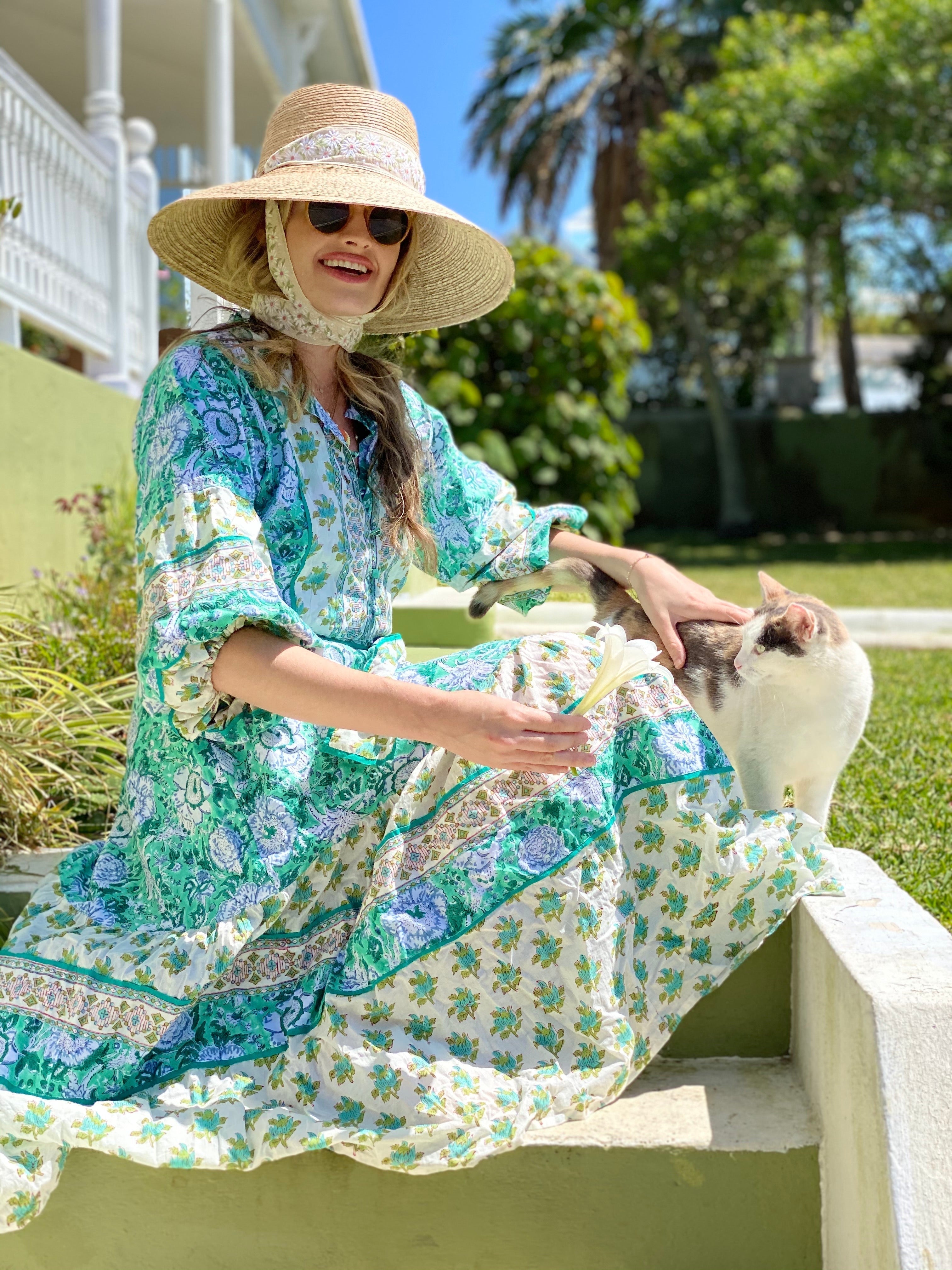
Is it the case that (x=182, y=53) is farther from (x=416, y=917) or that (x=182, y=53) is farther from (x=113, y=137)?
(x=416, y=917)

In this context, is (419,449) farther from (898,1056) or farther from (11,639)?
(11,639)

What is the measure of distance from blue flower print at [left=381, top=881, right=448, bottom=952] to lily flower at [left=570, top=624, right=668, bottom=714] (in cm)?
33

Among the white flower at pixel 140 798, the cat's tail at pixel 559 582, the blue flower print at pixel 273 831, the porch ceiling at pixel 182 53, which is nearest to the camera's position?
the blue flower print at pixel 273 831

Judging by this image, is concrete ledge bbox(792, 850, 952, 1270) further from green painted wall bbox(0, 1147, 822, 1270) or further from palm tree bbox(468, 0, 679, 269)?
palm tree bbox(468, 0, 679, 269)

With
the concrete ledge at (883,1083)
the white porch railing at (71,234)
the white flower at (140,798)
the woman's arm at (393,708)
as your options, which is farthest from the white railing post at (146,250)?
the concrete ledge at (883,1083)

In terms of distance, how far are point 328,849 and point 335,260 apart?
92cm

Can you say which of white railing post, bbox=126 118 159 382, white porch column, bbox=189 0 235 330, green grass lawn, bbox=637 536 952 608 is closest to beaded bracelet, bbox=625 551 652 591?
green grass lawn, bbox=637 536 952 608

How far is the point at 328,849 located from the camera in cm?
172

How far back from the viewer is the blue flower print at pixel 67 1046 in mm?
1613

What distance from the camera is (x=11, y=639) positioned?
3111 mm

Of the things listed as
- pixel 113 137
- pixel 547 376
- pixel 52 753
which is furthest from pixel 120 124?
pixel 52 753

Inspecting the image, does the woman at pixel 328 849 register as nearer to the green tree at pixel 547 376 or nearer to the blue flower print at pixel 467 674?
the blue flower print at pixel 467 674

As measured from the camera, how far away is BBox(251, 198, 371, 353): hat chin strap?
6.11 feet

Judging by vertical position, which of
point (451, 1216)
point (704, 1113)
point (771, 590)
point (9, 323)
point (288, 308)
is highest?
point (9, 323)
